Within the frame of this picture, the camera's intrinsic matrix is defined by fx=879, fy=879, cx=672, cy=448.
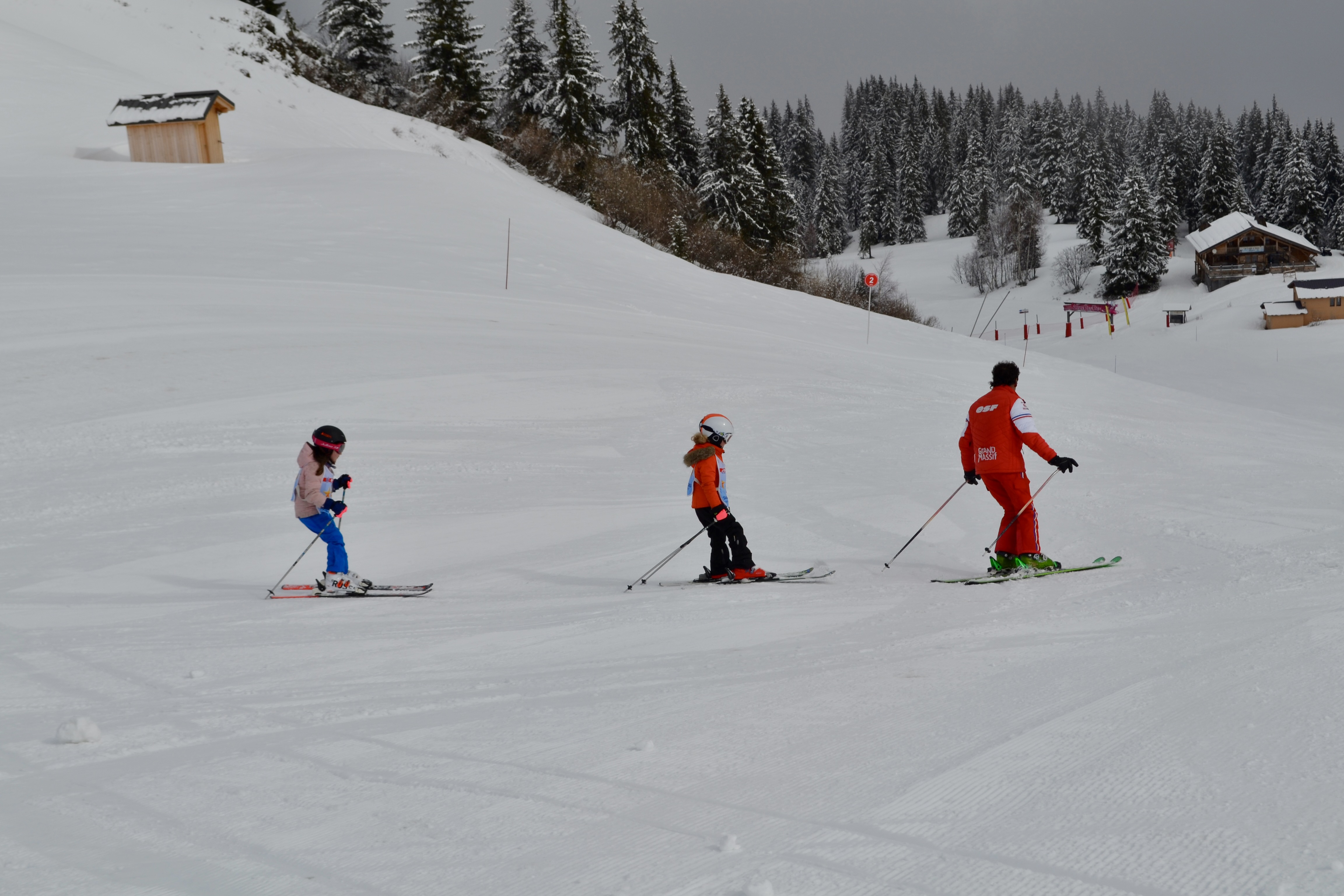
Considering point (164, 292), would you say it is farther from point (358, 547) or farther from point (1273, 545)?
point (1273, 545)

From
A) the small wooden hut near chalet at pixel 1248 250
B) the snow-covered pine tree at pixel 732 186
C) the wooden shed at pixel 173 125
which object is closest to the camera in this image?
the wooden shed at pixel 173 125

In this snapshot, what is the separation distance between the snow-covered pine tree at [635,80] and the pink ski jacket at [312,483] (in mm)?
45408

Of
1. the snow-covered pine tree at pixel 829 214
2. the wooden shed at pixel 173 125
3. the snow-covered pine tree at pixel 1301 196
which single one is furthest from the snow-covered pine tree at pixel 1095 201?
the wooden shed at pixel 173 125

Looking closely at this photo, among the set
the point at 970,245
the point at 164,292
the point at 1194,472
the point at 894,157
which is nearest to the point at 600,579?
the point at 1194,472

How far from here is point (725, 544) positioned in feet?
Answer: 24.3

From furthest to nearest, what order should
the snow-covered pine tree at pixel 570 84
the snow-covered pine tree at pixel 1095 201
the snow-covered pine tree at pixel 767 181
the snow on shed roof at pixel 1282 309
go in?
1. the snow-covered pine tree at pixel 1095 201
2. the snow-covered pine tree at pixel 767 181
3. the snow-covered pine tree at pixel 570 84
4. the snow on shed roof at pixel 1282 309

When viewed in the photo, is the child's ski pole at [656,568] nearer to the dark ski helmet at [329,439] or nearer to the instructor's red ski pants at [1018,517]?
the dark ski helmet at [329,439]

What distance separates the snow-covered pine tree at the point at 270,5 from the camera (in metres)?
47.7

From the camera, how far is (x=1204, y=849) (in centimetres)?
255

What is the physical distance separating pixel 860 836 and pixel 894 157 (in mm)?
114464

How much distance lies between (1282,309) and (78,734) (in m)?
45.5

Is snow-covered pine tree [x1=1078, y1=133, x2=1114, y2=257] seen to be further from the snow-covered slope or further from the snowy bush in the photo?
the snowy bush

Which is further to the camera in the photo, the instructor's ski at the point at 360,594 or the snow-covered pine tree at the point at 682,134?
the snow-covered pine tree at the point at 682,134

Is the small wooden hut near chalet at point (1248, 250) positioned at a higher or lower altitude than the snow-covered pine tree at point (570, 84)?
lower
